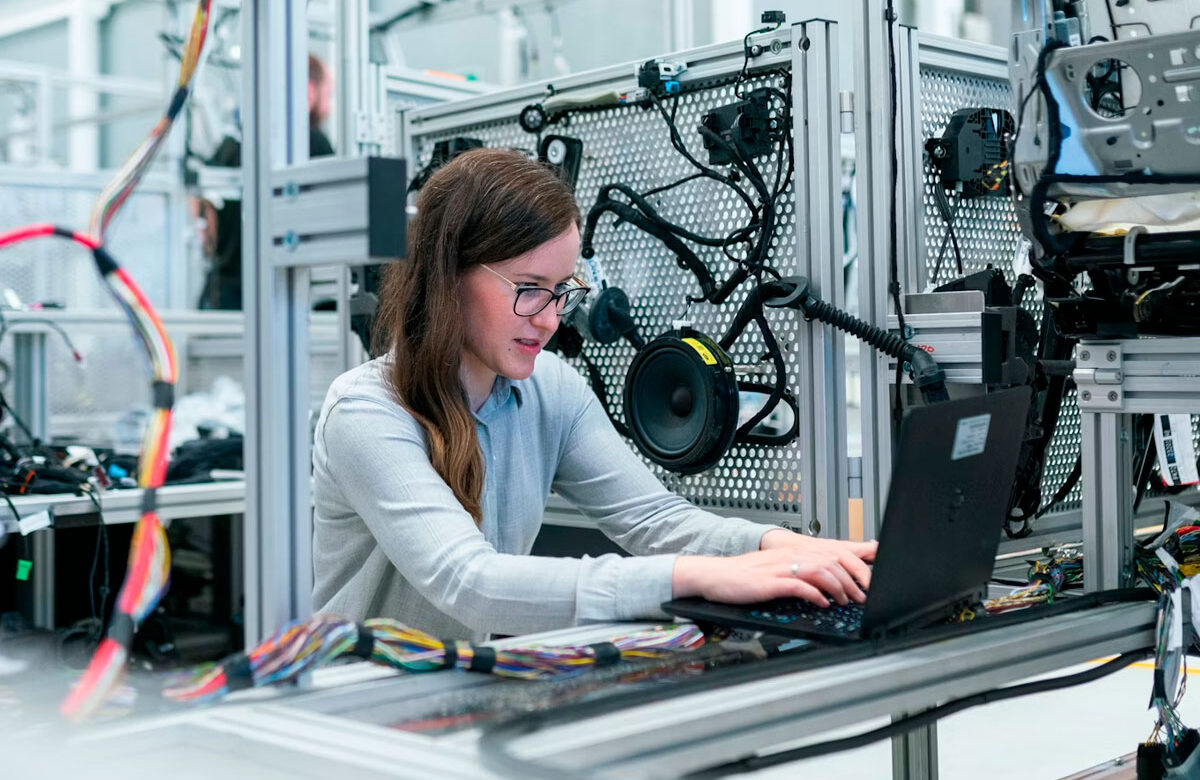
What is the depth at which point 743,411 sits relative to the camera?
1904 millimetres

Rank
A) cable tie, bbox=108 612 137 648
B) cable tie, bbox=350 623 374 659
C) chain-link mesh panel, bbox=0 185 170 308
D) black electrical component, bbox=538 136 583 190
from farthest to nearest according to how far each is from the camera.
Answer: chain-link mesh panel, bbox=0 185 170 308, black electrical component, bbox=538 136 583 190, cable tie, bbox=350 623 374 659, cable tie, bbox=108 612 137 648

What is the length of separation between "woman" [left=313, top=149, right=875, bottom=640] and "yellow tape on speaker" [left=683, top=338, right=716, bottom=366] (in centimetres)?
16

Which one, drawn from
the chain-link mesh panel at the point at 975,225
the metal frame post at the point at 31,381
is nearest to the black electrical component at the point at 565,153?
the chain-link mesh panel at the point at 975,225

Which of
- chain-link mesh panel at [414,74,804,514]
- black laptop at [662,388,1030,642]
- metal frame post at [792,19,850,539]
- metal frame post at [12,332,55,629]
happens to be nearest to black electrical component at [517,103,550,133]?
chain-link mesh panel at [414,74,804,514]

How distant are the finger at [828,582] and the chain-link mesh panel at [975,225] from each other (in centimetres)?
67

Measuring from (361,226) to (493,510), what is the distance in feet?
2.54

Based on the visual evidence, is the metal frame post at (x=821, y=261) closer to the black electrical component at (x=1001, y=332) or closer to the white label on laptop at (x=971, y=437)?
the black electrical component at (x=1001, y=332)

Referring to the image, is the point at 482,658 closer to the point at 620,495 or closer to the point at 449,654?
the point at 449,654

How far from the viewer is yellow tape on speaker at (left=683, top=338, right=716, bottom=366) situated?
168cm

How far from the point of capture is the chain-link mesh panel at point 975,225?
5.52ft

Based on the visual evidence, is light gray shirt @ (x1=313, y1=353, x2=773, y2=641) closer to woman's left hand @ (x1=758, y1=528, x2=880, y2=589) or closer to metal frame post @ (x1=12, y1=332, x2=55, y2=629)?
woman's left hand @ (x1=758, y1=528, x2=880, y2=589)

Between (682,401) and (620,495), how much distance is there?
0.76 feet

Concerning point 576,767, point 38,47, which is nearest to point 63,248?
point 576,767

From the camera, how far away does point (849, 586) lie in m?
1.11
